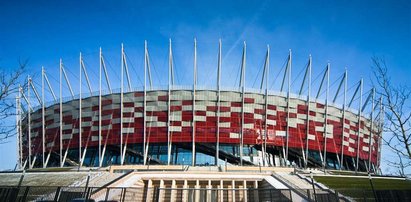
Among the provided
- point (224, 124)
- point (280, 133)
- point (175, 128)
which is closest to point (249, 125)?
point (224, 124)

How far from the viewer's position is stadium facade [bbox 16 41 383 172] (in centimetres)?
6384

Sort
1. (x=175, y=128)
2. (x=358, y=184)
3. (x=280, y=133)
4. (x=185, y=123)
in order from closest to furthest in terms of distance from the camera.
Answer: (x=358, y=184) < (x=175, y=128) < (x=185, y=123) < (x=280, y=133)

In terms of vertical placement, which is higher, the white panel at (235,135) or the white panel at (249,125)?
the white panel at (249,125)

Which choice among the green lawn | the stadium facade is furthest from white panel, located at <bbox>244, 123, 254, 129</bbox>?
the green lawn

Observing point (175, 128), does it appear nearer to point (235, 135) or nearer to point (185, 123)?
point (185, 123)

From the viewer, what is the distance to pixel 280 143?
66.3m

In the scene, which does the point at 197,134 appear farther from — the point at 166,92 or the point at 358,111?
the point at 358,111

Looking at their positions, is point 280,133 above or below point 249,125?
below

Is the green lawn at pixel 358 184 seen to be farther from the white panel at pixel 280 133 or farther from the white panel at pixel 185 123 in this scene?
the white panel at pixel 185 123

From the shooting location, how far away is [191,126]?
210 ft

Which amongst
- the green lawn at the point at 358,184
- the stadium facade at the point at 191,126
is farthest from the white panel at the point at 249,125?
the green lawn at the point at 358,184

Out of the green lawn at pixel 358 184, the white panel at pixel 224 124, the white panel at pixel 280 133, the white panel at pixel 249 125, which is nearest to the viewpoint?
the green lawn at pixel 358 184

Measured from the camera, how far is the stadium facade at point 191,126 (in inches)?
2514

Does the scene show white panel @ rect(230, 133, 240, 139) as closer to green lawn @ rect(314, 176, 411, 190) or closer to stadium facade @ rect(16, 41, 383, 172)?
stadium facade @ rect(16, 41, 383, 172)
